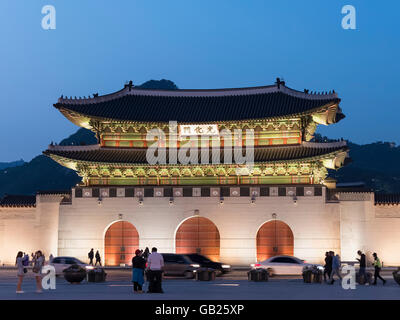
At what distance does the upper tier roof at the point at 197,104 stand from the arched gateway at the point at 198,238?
7842 millimetres

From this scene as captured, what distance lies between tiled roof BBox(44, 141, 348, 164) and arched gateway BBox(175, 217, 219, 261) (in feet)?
16.6

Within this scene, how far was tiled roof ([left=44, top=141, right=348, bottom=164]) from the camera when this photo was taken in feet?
161

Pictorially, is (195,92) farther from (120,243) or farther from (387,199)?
(387,199)

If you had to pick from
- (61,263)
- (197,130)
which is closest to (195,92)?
(197,130)

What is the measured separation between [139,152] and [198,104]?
669 centimetres

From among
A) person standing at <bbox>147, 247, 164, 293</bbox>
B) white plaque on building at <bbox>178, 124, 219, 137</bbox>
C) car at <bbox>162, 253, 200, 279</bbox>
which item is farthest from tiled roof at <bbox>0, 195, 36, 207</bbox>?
person standing at <bbox>147, 247, 164, 293</bbox>

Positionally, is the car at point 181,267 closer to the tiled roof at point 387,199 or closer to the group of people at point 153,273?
the group of people at point 153,273

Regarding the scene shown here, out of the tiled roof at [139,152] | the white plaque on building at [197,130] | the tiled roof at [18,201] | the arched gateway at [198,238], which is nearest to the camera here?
the tiled roof at [139,152]

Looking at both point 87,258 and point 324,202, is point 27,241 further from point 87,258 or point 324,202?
point 324,202

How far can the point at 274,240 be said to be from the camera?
49.3 m

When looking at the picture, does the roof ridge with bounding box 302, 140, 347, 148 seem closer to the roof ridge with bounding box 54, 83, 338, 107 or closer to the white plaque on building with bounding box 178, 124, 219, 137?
the roof ridge with bounding box 54, 83, 338, 107

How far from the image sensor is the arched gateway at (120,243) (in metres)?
50.0

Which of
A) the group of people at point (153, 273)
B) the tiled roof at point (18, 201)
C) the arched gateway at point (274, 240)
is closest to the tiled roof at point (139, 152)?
the tiled roof at point (18, 201)
